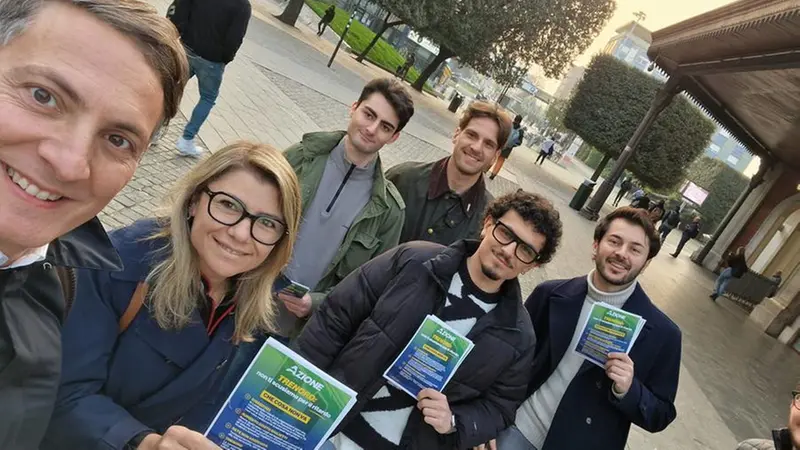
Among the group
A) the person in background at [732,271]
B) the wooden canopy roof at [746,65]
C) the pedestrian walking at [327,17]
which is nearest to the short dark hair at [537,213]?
the wooden canopy roof at [746,65]

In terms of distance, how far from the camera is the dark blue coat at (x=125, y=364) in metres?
1.47

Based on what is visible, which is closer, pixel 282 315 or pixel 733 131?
pixel 282 315

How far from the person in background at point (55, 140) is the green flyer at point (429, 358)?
4.15ft

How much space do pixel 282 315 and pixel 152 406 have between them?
1027 millimetres

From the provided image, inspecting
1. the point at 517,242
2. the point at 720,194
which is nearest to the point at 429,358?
the point at 517,242

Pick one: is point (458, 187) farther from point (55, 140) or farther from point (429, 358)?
point (55, 140)

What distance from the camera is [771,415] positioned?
825 cm

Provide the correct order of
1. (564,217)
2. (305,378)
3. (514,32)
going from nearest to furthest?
(305,378) < (564,217) < (514,32)

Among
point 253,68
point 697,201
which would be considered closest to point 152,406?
point 253,68

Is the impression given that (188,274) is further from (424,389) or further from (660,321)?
(660,321)

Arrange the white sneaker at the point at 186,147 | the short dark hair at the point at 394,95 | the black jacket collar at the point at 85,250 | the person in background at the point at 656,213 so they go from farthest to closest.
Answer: the white sneaker at the point at 186,147, the person in background at the point at 656,213, the short dark hair at the point at 394,95, the black jacket collar at the point at 85,250

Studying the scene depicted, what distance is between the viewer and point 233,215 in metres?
1.83

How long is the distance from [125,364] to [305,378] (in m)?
0.61

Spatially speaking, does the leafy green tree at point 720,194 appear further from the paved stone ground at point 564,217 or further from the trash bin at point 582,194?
the trash bin at point 582,194
